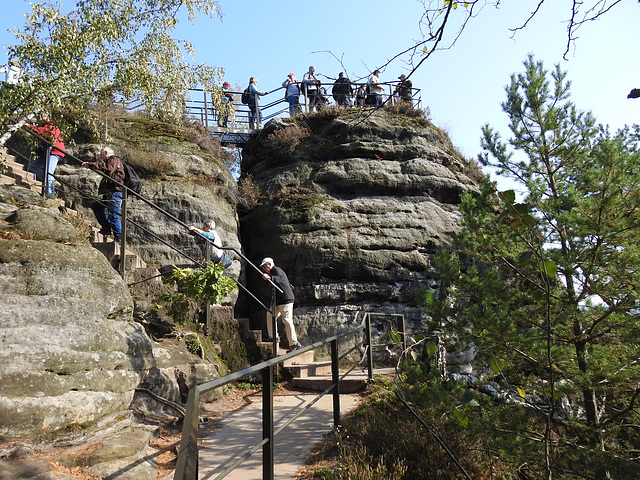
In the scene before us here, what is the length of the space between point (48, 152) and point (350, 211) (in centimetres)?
724

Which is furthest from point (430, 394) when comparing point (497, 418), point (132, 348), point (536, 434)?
point (132, 348)

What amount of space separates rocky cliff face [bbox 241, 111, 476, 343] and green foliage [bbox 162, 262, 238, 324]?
11.6 ft

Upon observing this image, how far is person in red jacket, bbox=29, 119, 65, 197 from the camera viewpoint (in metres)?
7.51

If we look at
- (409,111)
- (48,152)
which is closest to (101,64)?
(48,152)

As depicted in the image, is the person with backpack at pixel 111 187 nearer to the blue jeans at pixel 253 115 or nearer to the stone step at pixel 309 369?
the stone step at pixel 309 369

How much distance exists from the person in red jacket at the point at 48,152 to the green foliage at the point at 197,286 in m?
2.47

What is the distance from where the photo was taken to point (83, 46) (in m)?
7.51

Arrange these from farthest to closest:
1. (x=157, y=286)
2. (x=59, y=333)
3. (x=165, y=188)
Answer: (x=165, y=188) < (x=157, y=286) < (x=59, y=333)

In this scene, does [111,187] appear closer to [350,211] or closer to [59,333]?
[59,333]

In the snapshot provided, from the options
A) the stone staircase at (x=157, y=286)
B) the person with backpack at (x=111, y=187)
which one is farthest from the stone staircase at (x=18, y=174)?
the person with backpack at (x=111, y=187)

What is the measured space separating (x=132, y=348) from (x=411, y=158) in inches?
420

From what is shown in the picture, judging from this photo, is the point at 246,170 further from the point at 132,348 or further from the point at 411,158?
the point at 132,348

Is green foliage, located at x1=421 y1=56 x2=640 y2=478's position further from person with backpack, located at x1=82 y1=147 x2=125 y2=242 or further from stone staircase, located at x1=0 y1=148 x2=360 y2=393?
person with backpack, located at x1=82 y1=147 x2=125 y2=242

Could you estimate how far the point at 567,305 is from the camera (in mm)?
6137
